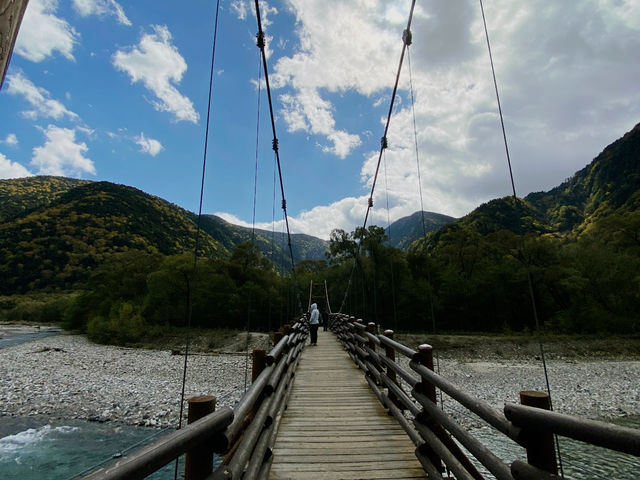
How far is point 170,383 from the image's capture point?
15734mm

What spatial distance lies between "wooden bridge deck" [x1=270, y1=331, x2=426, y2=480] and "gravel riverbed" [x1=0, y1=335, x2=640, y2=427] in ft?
27.5

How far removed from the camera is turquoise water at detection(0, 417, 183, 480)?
756cm

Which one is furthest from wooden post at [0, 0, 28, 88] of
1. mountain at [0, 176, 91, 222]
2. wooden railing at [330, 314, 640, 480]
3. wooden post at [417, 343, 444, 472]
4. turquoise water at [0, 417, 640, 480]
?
mountain at [0, 176, 91, 222]

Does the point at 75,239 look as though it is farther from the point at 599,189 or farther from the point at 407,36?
the point at 599,189

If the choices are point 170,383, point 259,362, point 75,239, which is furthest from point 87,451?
point 75,239

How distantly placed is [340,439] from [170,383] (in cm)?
1626

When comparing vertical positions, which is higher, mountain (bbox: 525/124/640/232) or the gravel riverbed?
mountain (bbox: 525/124/640/232)

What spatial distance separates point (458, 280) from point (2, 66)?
99.6ft

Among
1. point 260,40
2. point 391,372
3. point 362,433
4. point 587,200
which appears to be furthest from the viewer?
point 587,200

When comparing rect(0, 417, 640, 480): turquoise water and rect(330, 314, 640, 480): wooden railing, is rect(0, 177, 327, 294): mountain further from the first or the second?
rect(330, 314, 640, 480): wooden railing

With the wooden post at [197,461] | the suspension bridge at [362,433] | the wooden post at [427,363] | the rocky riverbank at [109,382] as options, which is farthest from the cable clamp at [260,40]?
the rocky riverbank at [109,382]

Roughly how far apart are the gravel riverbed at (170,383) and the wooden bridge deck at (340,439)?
8.39 m

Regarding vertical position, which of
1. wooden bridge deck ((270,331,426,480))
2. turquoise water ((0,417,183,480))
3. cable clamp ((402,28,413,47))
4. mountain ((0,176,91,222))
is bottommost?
turquoise water ((0,417,183,480))

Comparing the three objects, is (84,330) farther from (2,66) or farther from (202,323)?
(2,66)
